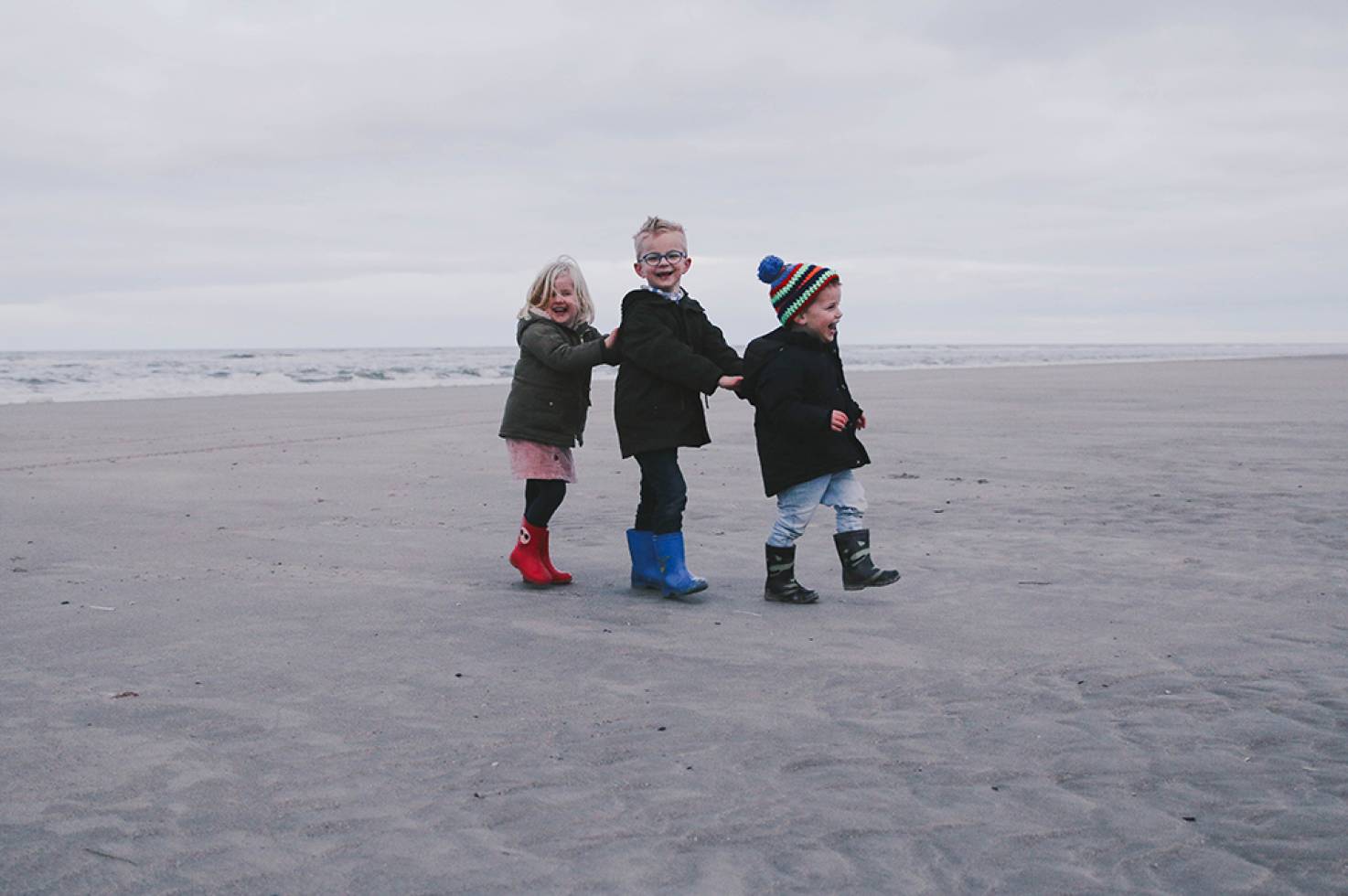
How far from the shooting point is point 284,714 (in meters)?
3.70

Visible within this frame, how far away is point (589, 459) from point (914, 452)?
2789mm

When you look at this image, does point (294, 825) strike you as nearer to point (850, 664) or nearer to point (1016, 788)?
point (1016, 788)

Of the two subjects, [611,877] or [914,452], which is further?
[914,452]

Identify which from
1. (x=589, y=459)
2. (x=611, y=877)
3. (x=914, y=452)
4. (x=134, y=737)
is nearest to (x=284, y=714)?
(x=134, y=737)

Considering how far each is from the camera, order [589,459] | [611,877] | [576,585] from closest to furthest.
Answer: [611,877], [576,585], [589,459]

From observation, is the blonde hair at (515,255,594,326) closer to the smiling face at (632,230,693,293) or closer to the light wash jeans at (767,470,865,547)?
the smiling face at (632,230,693,293)

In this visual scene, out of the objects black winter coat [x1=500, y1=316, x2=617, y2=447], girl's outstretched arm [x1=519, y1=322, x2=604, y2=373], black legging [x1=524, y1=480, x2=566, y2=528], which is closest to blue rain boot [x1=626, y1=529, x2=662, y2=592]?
black legging [x1=524, y1=480, x2=566, y2=528]

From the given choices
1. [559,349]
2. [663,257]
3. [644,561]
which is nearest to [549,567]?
[644,561]

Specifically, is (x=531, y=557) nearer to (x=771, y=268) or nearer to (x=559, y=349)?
(x=559, y=349)

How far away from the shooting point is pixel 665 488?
219 inches

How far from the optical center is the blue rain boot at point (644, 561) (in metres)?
5.56

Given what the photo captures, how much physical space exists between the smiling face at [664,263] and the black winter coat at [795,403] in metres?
0.46

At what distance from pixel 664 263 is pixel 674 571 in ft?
4.35

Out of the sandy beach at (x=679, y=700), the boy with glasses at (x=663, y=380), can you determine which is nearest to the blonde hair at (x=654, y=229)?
the boy with glasses at (x=663, y=380)
